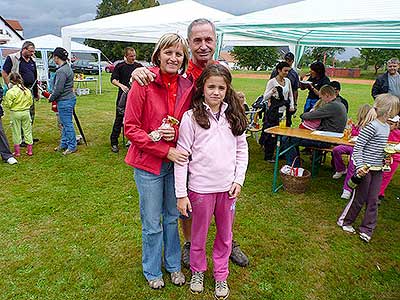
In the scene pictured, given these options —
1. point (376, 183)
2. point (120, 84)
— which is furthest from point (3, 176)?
point (376, 183)

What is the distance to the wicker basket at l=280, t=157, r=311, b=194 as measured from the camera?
4152mm

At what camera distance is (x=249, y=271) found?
2.64 metres

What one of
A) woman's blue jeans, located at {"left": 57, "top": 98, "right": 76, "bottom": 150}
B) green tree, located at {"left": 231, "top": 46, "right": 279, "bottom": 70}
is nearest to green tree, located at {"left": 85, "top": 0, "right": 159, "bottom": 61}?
green tree, located at {"left": 231, "top": 46, "right": 279, "bottom": 70}

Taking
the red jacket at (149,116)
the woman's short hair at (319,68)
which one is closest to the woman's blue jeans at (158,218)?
the red jacket at (149,116)

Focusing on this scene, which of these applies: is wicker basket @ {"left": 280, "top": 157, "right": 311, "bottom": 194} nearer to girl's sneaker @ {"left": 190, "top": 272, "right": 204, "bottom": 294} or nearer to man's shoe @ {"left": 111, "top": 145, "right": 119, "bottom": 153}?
girl's sneaker @ {"left": 190, "top": 272, "right": 204, "bottom": 294}

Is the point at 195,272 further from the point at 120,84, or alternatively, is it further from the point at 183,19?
the point at 183,19

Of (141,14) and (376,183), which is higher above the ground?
(141,14)

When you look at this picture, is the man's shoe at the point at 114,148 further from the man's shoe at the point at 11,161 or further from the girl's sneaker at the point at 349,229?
the girl's sneaker at the point at 349,229

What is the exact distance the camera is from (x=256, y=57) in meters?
48.9

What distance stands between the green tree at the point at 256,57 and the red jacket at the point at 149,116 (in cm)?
4831

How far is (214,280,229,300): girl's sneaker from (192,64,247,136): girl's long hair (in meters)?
1.08

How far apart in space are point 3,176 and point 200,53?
373 cm

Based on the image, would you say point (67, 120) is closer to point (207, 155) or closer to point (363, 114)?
point (207, 155)

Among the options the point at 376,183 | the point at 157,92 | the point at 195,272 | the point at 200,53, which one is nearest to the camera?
the point at 157,92
